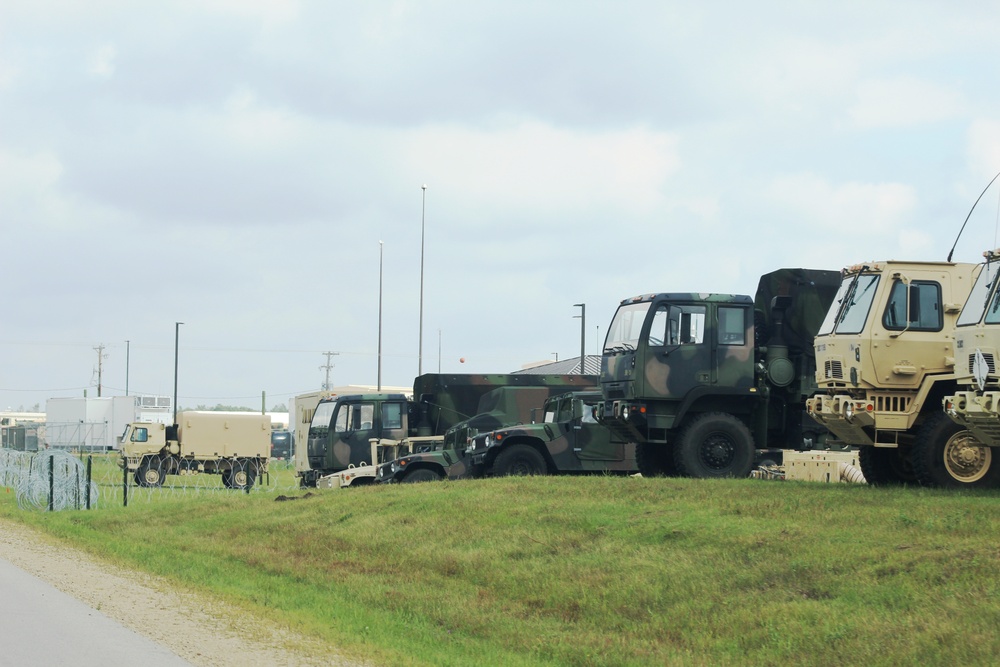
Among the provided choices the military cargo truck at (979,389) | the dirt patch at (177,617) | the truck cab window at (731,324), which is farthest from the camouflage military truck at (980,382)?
the dirt patch at (177,617)

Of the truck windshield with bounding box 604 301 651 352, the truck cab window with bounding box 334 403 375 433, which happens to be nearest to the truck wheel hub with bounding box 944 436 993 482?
Result: the truck windshield with bounding box 604 301 651 352

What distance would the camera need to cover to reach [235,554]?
702 inches

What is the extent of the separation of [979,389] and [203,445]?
39.3 m

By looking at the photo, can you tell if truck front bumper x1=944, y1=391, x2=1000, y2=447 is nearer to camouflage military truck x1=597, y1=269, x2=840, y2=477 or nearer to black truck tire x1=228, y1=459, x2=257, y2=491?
camouflage military truck x1=597, y1=269, x2=840, y2=477

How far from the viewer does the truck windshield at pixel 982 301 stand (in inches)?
551

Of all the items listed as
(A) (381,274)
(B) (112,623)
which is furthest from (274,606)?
(A) (381,274)

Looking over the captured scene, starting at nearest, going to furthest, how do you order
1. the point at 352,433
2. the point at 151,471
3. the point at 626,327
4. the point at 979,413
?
the point at 979,413 → the point at 626,327 → the point at 352,433 → the point at 151,471

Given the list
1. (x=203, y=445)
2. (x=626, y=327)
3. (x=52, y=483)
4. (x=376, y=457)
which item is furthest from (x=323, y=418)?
(x=203, y=445)

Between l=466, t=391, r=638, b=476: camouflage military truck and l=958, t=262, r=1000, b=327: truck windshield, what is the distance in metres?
9.68

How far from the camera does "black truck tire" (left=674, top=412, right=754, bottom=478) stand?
66.9 ft

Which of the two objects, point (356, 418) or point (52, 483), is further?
point (356, 418)

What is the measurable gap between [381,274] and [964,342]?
39671 mm

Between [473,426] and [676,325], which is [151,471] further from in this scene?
[676,325]

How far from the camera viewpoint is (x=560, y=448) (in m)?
23.7
